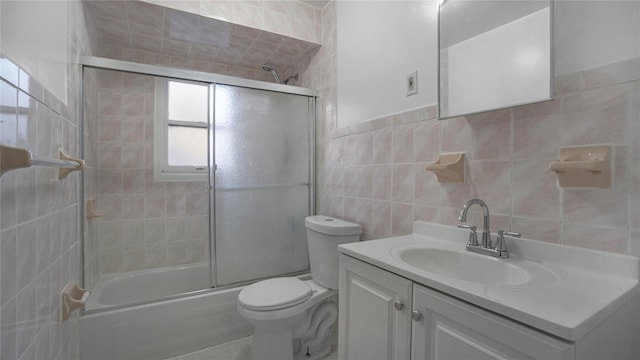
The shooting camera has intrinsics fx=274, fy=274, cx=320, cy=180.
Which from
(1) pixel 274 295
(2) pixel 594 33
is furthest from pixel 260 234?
(2) pixel 594 33

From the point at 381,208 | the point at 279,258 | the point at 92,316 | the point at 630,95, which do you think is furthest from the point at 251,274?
the point at 630,95

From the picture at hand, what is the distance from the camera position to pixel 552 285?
712 millimetres

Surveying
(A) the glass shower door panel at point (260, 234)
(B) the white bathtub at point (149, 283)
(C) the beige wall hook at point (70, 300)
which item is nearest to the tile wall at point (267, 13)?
(A) the glass shower door panel at point (260, 234)

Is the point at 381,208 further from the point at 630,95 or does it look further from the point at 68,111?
the point at 68,111

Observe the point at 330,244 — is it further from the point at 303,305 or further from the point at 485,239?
the point at 485,239

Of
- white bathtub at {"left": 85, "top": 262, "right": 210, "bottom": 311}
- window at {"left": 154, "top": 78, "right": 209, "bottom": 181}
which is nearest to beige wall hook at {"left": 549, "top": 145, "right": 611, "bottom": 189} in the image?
white bathtub at {"left": 85, "top": 262, "right": 210, "bottom": 311}

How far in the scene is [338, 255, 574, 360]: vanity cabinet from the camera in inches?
22.6

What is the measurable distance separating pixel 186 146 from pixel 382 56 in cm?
186

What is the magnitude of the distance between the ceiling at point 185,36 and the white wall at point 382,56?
51 centimetres

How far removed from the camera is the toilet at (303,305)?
1.43 meters

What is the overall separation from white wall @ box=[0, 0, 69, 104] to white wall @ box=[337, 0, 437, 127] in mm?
1446

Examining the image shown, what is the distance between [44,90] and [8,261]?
0.59 m

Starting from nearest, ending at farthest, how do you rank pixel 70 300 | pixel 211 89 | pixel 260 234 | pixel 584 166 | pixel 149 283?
1. pixel 584 166
2. pixel 70 300
3. pixel 211 89
4. pixel 260 234
5. pixel 149 283

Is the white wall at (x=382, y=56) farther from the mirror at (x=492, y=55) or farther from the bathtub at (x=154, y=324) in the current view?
the bathtub at (x=154, y=324)
